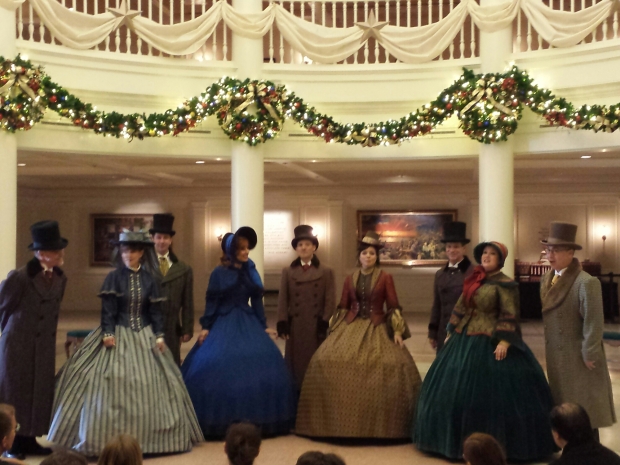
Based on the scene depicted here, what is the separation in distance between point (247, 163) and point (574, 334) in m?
4.30

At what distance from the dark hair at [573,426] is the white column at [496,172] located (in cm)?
482

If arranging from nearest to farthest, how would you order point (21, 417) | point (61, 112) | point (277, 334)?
point (21, 417), point (277, 334), point (61, 112)

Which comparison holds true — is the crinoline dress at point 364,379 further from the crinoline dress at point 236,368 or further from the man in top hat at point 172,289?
the man in top hat at point 172,289

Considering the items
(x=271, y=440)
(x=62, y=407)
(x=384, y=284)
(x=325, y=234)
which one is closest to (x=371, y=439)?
(x=271, y=440)

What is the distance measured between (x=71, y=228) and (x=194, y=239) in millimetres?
2736

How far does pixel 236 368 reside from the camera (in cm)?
509

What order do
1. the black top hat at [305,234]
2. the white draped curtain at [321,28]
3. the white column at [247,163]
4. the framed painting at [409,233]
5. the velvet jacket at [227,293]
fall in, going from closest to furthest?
1. the velvet jacket at [227,293]
2. the black top hat at [305,234]
3. the white draped curtain at [321,28]
4. the white column at [247,163]
5. the framed painting at [409,233]

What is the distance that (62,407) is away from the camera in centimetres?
467

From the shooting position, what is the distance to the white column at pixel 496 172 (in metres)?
7.66

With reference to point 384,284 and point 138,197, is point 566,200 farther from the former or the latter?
point 384,284

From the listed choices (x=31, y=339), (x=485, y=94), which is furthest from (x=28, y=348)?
(x=485, y=94)

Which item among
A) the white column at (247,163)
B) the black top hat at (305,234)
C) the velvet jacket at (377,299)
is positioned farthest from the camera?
the white column at (247,163)

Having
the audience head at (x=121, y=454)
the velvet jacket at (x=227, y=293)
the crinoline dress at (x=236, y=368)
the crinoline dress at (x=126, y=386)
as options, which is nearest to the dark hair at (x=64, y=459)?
the audience head at (x=121, y=454)

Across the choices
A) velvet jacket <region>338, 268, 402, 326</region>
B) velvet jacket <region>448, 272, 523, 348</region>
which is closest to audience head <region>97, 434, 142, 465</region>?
velvet jacket <region>448, 272, 523, 348</region>
